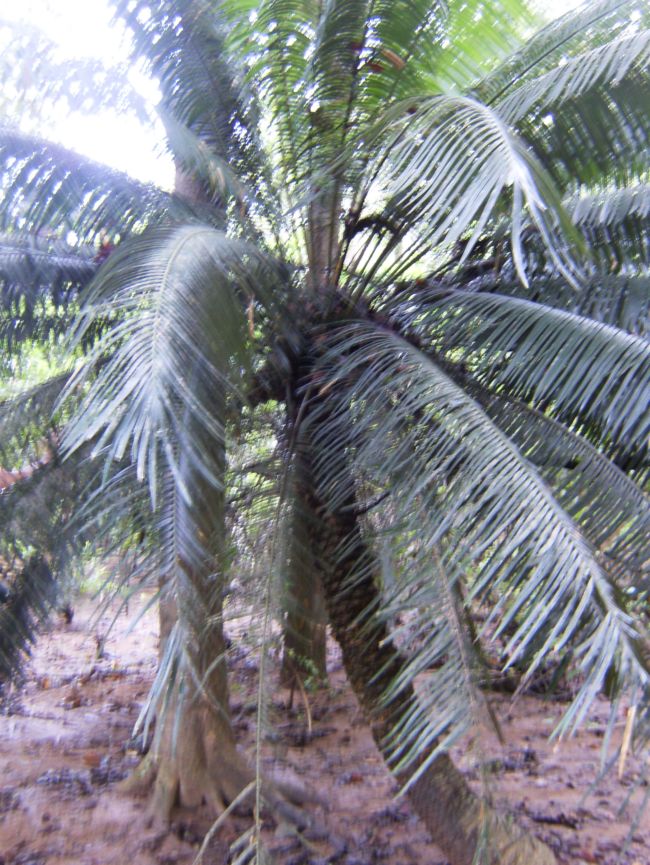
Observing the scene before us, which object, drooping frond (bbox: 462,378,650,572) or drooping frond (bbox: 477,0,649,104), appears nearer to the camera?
drooping frond (bbox: 462,378,650,572)

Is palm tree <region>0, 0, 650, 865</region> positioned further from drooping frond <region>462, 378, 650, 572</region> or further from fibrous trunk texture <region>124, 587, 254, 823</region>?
fibrous trunk texture <region>124, 587, 254, 823</region>

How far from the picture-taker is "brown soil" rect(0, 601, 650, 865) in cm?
356

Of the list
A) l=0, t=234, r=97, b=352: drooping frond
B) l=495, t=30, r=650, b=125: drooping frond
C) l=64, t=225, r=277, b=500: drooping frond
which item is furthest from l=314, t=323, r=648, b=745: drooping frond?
l=0, t=234, r=97, b=352: drooping frond

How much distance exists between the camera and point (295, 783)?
4176 mm

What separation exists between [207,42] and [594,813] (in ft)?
13.4

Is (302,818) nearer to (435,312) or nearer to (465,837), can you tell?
(465,837)

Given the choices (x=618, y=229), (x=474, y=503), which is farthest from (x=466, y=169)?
(x=618, y=229)

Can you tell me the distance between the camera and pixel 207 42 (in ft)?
10.4

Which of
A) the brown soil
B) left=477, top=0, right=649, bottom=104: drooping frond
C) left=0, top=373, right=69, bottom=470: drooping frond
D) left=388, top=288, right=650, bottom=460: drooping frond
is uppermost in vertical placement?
left=477, top=0, right=649, bottom=104: drooping frond

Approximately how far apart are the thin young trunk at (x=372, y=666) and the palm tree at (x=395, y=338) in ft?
0.03

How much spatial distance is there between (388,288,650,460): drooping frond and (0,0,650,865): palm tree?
0.04ft

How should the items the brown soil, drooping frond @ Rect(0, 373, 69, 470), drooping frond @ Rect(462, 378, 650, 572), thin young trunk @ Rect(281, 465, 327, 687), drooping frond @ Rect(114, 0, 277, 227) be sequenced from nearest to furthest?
drooping frond @ Rect(462, 378, 650, 572) < thin young trunk @ Rect(281, 465, 327, 687) < drooping frond @ Rect(114, 0, 277, 227) < drooping frond @ Rect(0, 373, 69, 470) < the brown soil

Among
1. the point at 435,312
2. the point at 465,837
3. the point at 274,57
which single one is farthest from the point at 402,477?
the point at 274,57

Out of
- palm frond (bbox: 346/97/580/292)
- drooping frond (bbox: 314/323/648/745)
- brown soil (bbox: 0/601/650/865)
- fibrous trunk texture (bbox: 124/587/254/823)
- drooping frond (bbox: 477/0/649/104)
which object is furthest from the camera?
fibrous trunk texture (bbox: 124/587/254/823)
